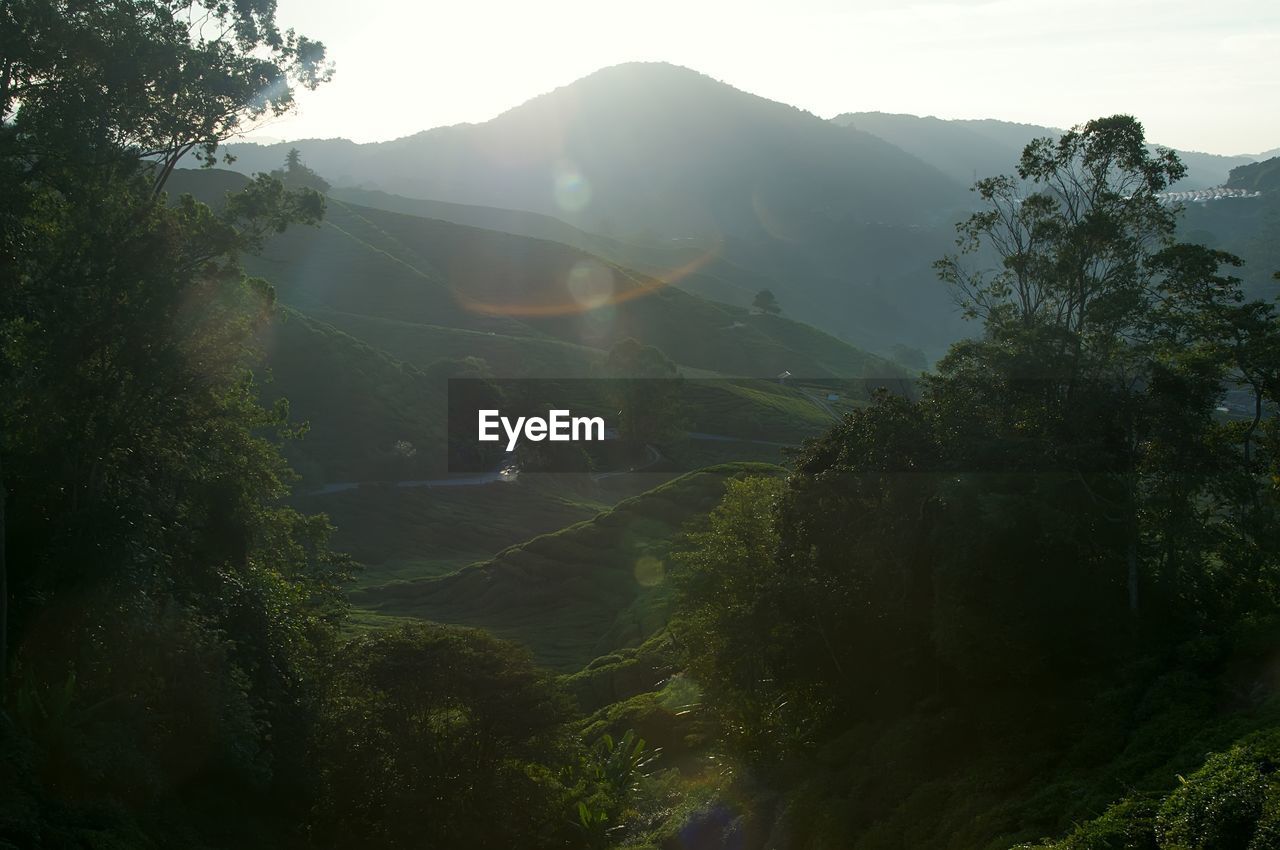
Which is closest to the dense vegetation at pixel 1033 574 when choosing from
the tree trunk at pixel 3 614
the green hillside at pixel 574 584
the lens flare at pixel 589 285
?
the tree trunk at pixel 3 614

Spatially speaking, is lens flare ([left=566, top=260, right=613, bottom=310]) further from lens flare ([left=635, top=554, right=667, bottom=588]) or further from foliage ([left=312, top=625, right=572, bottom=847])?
foliage ([left=312, top=625, right=572, bottom=847])

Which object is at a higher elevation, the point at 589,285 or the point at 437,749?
the point at 589,285

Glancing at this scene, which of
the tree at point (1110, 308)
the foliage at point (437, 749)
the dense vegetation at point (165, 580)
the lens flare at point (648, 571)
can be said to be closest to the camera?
the dense vegetation at point (165, 580)

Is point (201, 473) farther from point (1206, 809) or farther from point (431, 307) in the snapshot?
point (431, 307)

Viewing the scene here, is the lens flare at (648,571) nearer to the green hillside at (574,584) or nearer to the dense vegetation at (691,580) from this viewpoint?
the green hillside at (574,584)

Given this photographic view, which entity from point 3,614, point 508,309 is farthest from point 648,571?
point 508,309

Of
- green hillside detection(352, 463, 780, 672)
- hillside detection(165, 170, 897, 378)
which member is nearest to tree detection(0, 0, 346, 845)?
green hillside detection(352, 463, 780, 672)

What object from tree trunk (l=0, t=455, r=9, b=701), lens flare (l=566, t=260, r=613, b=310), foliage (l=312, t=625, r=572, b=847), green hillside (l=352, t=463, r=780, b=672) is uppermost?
lens flare (l=566, t=260, r=613, b=310)

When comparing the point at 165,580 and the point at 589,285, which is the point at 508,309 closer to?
the point at 589,285

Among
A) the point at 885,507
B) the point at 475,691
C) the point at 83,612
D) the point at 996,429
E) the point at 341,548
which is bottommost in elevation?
the point at 341,548

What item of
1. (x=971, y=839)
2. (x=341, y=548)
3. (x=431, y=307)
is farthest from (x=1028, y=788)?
(x=431, y=307)

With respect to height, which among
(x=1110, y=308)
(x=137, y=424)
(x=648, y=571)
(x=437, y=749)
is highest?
(x=1110, y=308)
